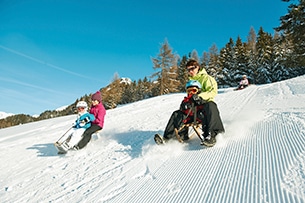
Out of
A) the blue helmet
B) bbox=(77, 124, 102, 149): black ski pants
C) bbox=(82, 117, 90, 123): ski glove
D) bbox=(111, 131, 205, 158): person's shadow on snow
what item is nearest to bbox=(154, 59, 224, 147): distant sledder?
the blue helmet

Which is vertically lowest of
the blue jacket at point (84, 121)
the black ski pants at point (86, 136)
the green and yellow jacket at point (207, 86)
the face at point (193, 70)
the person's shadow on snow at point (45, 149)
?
the person's shadow on snow at point (45, 149)

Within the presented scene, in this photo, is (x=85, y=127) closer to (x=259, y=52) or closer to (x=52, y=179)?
(x=52, y=179)

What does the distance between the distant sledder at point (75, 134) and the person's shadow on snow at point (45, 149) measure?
0.34m

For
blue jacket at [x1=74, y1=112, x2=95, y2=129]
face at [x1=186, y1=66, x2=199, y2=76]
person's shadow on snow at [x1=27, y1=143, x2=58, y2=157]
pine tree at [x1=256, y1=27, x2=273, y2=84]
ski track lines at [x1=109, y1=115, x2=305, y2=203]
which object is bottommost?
ski track lines at [x1=109, y1=115, x2=305, y2=203]

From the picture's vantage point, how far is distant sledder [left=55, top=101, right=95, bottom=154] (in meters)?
4.73

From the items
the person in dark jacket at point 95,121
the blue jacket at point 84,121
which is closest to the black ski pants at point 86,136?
the person in dark jacket at point 95,121

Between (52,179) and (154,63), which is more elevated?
(154,63)

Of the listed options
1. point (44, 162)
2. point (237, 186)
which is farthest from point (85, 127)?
point (237, 186)

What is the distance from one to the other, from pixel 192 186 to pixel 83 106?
4.05 metres

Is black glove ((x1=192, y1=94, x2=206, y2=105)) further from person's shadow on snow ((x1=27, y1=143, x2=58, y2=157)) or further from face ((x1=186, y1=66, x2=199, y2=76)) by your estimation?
person's shadow on snow ((x1=27, y1=143, x2=58, y2=157))

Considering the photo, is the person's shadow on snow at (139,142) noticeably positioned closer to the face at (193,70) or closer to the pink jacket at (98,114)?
the pink jacket at (98,114)

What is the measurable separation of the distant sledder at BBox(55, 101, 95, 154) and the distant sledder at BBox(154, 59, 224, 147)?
75.1 inches

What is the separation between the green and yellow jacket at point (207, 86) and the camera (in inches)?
163

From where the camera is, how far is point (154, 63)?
32.5m
